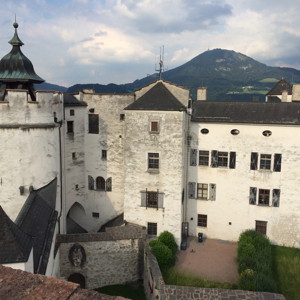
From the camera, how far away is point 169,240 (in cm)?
2430

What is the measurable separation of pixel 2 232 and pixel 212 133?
60.3ft

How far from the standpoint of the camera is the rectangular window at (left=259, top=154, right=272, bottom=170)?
83.9 ft

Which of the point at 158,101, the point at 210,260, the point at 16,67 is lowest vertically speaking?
the point at 210,260

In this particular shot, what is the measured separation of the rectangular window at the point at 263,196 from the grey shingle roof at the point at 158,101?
9.21m

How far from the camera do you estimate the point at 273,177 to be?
25531mm

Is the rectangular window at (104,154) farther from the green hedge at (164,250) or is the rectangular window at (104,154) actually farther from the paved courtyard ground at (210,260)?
the paved courtyard ground at (210,260)

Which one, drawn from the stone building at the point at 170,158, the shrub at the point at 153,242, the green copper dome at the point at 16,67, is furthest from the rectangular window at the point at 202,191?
the green copper dome at the point at 16,67

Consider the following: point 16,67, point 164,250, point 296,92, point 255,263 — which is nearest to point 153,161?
point 164,250

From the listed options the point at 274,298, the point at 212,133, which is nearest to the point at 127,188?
the point at 212,133

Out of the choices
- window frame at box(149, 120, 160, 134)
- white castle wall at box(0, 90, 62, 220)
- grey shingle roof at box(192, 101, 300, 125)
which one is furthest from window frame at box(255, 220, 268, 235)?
white castle wall at box(0, 90, 62, 220)

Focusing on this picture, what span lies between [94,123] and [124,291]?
14.2m

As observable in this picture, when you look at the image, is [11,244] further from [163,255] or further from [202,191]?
[202,191]

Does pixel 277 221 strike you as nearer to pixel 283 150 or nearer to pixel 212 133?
pixel 283 150

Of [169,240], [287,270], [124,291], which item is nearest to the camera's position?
[287,270]
